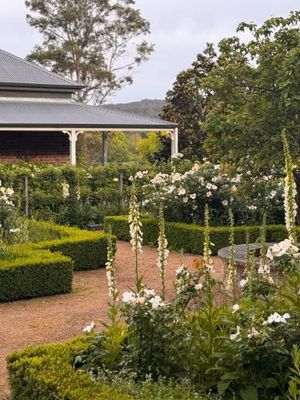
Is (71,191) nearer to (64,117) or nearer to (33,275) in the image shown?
(33,275)

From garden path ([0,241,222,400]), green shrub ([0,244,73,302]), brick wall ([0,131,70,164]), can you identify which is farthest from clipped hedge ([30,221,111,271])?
brick wall ([0,131,70,164])

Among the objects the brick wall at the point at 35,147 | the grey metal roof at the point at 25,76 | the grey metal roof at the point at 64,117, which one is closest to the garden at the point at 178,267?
the grey metal roof at the point at 64,117

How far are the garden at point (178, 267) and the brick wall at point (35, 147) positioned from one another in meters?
4.65

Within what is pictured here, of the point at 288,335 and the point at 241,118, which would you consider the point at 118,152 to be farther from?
the point at 288,335

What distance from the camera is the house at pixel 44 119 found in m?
23.1

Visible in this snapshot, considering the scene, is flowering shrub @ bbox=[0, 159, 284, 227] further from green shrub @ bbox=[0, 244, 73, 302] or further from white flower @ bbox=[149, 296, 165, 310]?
white flower @ bbox=[149, 296, 165, 310]

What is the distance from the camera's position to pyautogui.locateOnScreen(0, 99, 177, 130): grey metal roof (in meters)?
22.7

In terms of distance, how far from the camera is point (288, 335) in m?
4.30

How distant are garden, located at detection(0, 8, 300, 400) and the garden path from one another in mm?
29

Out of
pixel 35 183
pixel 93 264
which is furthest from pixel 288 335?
pixel 35 183

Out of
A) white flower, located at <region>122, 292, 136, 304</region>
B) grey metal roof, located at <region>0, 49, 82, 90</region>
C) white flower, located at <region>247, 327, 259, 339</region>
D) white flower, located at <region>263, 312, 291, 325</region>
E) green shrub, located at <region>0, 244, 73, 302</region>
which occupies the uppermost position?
grey metal roof, located at <region>0, 49, 82, 90</region>

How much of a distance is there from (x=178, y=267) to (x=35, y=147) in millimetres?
18436

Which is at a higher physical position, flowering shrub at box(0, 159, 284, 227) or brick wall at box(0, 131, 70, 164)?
brick wall at box(0, 131, 70, 164)

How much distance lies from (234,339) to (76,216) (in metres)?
12.2
